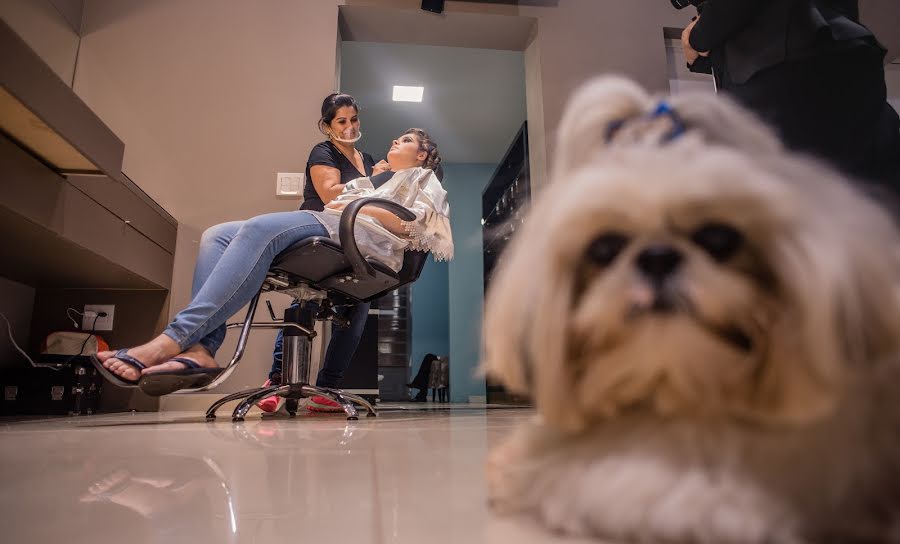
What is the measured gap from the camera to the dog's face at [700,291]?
33 centimetres

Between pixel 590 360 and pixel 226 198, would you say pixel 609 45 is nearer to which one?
pixel 226 198

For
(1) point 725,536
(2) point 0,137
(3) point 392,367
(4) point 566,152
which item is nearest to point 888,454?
(1) point 725,536

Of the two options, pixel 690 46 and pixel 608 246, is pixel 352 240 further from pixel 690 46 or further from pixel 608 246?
pixel 608 246

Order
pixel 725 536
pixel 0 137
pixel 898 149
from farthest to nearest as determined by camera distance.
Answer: pixel 0 137, pixel 898 149, pixel 725 536

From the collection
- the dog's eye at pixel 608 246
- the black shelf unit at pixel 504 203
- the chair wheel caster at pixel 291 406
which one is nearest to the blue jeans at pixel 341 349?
the chair wheel caster at pixel 291 406

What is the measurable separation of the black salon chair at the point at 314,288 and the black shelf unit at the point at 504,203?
2181 millimetres

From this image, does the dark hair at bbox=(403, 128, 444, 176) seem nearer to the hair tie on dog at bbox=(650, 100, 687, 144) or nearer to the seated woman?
the seated woman

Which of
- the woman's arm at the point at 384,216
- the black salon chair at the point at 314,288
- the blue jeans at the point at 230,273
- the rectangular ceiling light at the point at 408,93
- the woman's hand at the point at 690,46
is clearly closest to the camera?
the woman's hand at the point at 690,46

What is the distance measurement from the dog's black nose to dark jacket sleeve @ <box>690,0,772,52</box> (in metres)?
0.89

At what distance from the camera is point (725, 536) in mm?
327

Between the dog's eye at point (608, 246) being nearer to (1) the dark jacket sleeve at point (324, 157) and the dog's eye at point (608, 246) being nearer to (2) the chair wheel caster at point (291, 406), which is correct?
(1) the dark jacket sleeve at point (324, 157)

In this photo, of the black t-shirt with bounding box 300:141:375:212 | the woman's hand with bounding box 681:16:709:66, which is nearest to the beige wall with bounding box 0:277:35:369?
the black t-shirt with bounding box 300:141:375:212

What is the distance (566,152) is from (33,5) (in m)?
3.28

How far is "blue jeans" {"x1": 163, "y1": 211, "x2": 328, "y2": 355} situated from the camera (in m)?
1.69
